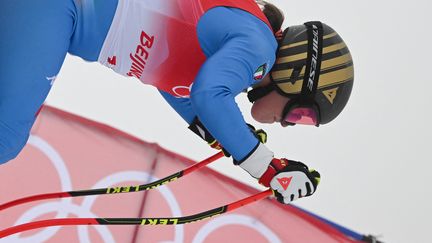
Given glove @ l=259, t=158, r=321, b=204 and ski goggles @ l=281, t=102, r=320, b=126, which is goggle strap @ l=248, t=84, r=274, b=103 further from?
glove @ l=259, t=158, r=321, b=204

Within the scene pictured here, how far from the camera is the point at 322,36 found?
1.37m

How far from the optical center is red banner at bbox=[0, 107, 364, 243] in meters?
2.09

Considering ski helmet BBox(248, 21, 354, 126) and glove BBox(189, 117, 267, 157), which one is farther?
glove BBox(189, 117, 267, 157)

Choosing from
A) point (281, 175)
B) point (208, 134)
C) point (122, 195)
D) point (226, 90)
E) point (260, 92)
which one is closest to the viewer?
point (226, 90)

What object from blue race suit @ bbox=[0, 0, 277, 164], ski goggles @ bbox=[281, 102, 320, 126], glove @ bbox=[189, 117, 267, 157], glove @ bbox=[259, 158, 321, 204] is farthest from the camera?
glove @ bbox=[189, 117, 267, 157]

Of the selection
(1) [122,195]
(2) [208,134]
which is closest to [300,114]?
(2) [208,134]

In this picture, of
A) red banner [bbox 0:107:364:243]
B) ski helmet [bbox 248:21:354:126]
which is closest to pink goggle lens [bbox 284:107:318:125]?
ski helmet [bbox 248:21:354:126]

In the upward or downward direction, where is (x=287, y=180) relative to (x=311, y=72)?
downward

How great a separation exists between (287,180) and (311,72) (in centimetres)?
25

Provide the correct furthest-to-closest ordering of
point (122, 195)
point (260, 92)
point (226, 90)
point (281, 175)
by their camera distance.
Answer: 1. point (122, 195)
2. point (260, 92)
3. point (281, 175)
4. point (226, 90)

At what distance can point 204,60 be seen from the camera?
4.30 ft

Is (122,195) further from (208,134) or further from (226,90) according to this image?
(226,90)

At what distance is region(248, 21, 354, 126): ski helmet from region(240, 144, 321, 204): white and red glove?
16 centimetres

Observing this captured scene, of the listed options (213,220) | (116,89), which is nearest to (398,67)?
(213,220)
